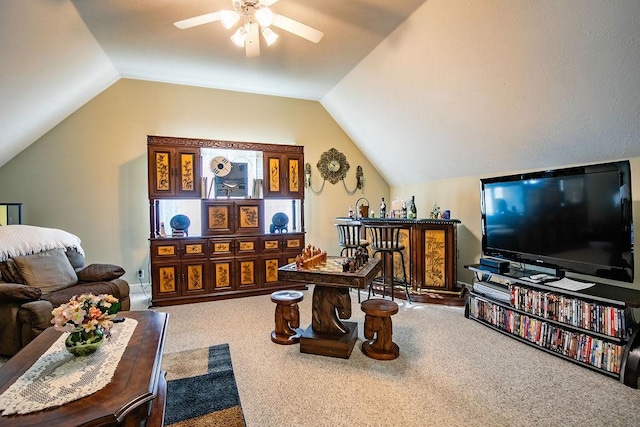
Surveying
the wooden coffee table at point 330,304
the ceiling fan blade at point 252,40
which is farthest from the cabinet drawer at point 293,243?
the ceiling fan blade at point 252,40

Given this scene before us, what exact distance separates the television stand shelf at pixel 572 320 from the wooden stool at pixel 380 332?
120cm

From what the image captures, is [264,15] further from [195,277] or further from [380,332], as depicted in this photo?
[195,277]

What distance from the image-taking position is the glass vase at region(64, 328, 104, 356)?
1.56m

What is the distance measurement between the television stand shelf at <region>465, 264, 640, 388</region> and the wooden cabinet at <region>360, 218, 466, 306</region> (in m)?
0.74

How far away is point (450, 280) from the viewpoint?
4078 millimetres

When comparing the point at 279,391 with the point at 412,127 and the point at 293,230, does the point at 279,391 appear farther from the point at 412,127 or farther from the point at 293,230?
the point at 412,127

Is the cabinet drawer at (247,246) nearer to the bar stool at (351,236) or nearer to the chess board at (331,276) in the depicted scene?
the bar stool at (351,236)

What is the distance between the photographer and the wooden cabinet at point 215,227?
13.4 feet

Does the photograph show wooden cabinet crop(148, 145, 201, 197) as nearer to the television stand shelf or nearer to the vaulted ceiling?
the vaulted ceiling

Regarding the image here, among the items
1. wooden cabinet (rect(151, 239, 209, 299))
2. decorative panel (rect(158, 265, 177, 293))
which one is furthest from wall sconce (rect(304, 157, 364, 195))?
decorative panel (rect(158, 265, 177, 293))

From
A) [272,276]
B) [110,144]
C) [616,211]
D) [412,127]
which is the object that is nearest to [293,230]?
[272,276]

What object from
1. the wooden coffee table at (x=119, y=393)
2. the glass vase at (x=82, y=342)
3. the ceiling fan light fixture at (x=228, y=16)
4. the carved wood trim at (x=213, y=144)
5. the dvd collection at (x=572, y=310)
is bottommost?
the dvd collection at (x=572, y=310)

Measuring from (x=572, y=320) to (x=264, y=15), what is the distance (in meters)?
3.35

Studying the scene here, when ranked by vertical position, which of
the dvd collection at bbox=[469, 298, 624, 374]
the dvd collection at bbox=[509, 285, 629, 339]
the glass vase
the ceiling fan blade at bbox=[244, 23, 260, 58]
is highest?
the ceiling fan blade at bbox=[244, 23, 260, 58]
